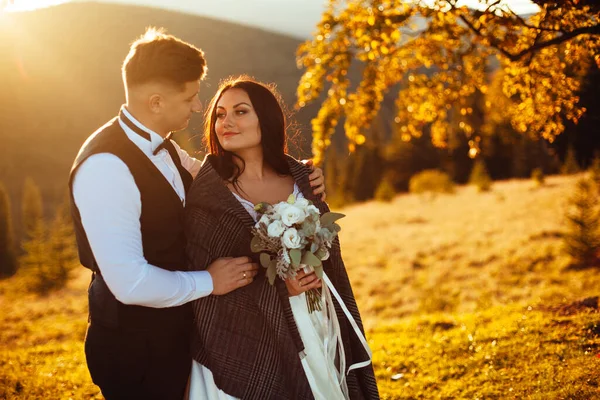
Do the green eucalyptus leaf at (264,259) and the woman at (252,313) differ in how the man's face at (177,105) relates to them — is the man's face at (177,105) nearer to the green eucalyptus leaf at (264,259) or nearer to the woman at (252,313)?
the woman at (252,313)

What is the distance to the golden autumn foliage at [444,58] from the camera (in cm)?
500

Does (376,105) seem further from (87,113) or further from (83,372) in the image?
(87,113)

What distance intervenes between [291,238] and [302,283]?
18.1 inches

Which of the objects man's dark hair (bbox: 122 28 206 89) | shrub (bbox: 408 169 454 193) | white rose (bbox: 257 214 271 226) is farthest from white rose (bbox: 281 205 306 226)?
shrub (bbox: 408 169 454 193)

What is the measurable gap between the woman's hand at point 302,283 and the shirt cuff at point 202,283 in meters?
0.55

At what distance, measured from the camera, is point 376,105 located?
22.2ft

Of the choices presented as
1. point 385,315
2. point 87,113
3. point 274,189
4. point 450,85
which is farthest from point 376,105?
point 87,113

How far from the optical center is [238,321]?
3.18 metres

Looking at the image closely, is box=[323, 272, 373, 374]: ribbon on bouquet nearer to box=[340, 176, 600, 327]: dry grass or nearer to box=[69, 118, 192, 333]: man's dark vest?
box=[69, 118, 192, 333]: man's dark vest

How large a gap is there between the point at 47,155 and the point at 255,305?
11044 centimetres

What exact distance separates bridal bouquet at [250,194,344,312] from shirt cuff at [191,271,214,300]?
12.7 inches

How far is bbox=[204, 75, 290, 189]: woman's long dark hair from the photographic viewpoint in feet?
12.2

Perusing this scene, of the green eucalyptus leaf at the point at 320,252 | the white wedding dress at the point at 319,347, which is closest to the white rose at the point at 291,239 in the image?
the green eucalyptus leaf at the point at 320,252

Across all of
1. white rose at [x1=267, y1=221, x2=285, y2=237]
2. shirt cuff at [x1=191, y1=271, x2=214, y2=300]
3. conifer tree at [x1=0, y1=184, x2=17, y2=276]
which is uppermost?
white rose at [x1=267, y1=221, x2=285, y2=237]
